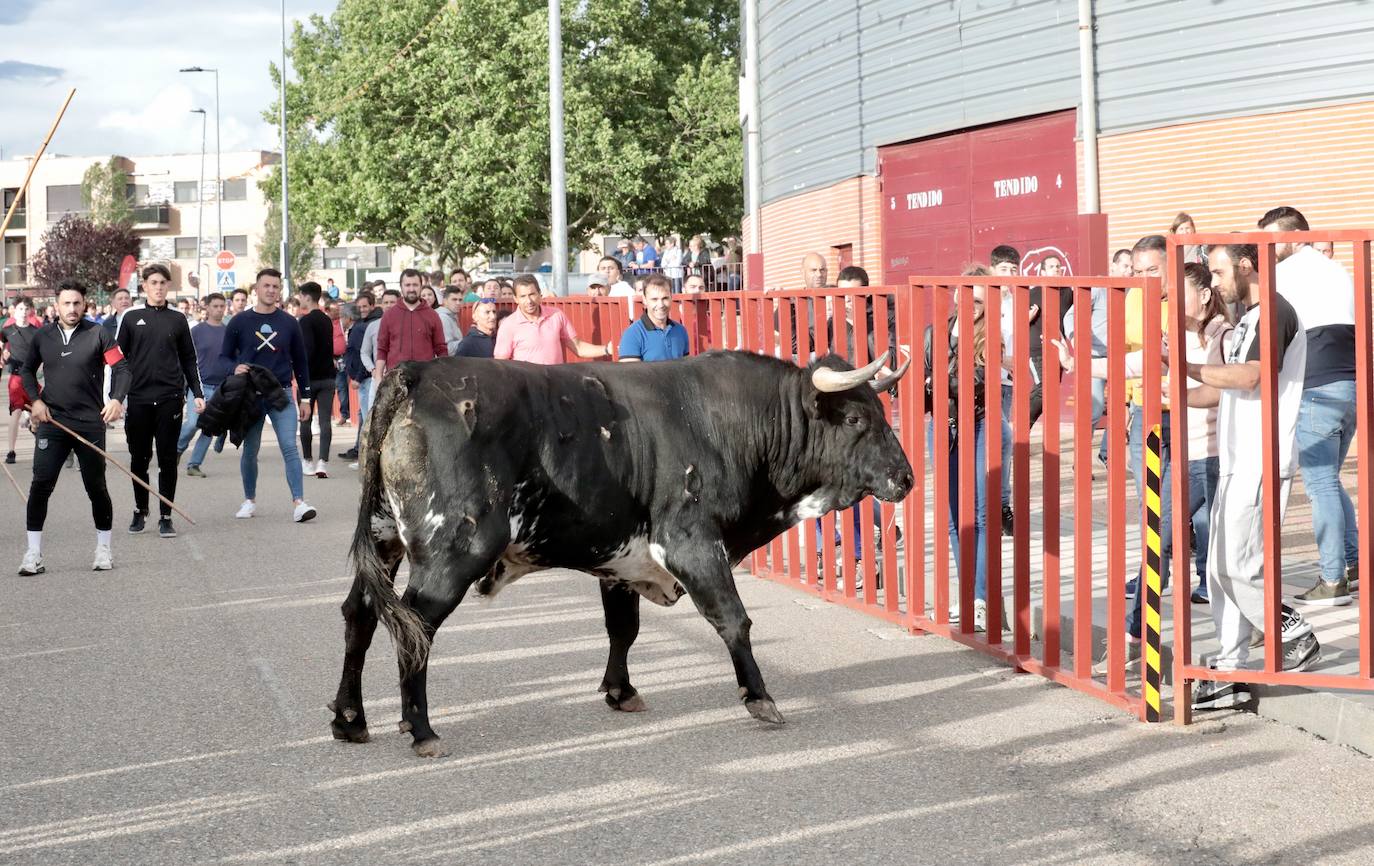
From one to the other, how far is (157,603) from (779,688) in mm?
4241

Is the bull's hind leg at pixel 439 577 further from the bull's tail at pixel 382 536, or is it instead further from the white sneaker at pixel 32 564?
the white sneaker at pixel 32 564

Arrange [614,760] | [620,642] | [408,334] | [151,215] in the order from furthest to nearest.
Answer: [151,215]
[408,334]
[620,642]
[614,760]

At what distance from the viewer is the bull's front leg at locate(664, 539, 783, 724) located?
664cm

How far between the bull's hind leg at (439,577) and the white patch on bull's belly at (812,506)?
1.48 metres

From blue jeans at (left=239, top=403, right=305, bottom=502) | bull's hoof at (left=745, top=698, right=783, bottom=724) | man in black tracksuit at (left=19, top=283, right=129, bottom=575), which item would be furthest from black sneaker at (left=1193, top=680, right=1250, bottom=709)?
blue jeans at (left=239, top=403, right=305, bottom=502)

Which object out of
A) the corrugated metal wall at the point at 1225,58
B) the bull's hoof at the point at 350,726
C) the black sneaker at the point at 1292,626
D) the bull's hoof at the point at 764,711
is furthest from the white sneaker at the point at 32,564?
the corrugated metal wall at the point at 1225,58

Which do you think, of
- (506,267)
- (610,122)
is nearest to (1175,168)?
(610,122)

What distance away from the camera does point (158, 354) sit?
42.1 ft

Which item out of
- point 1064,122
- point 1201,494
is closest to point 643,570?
point 1201,494

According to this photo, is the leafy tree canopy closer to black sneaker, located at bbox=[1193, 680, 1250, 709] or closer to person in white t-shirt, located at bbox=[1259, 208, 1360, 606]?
person in white t-shirt, located at bbox=[1259, 208, 1360, 606]

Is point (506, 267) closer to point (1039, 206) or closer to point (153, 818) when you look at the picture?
point (1039, 206)

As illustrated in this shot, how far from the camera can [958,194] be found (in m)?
20.9

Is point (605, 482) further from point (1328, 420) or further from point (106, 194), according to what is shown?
point (106, 194)

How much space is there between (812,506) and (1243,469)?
5.90 ft
